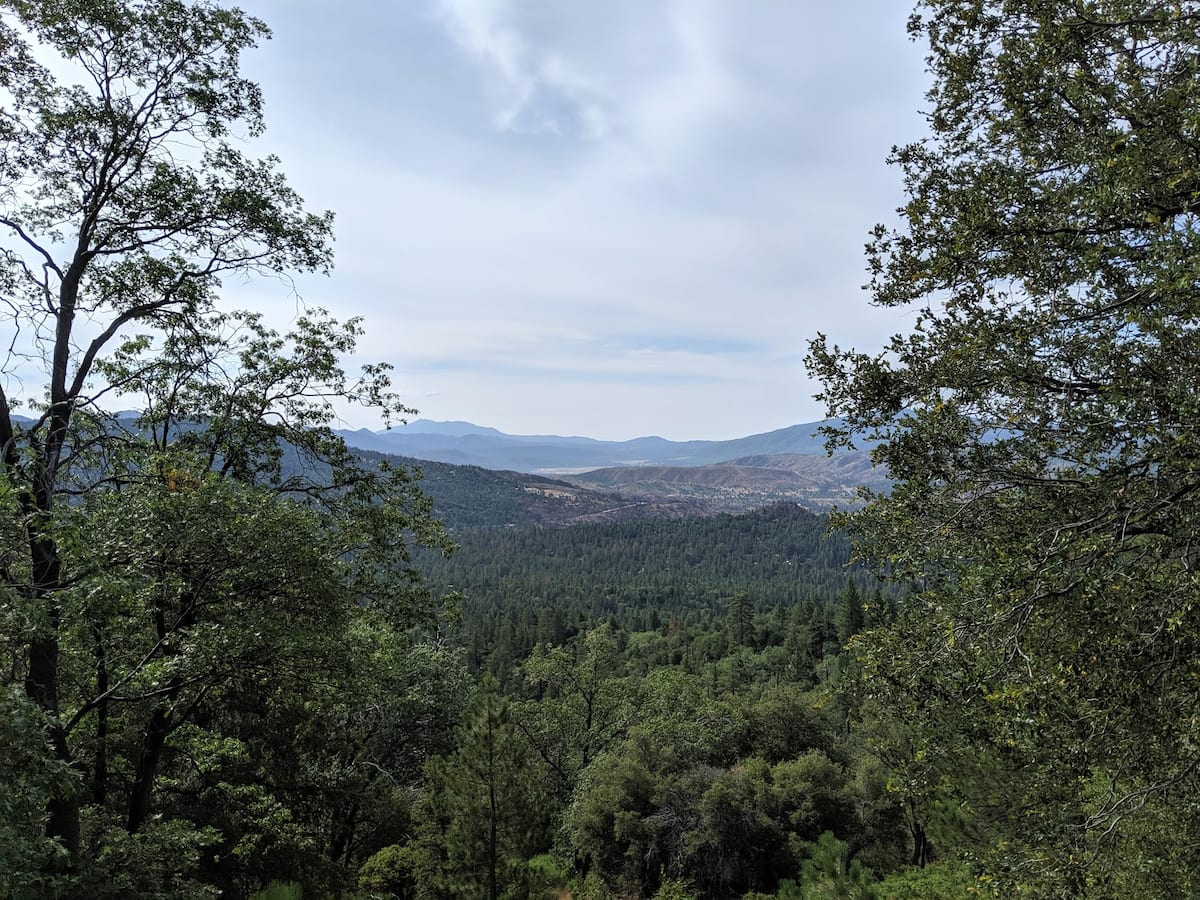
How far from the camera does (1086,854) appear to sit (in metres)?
4.33

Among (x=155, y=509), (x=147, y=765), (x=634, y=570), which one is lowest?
(x=634, y=570)

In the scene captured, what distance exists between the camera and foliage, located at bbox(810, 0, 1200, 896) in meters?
4.11

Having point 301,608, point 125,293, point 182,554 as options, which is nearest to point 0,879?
point 182,554

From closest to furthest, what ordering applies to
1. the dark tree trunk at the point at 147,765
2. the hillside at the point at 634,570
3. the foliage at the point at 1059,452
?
the foliage at the point at 1059,452, the dark tree trunk at the point at 147,765, the hillside at the point at 634,570

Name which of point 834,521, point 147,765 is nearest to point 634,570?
point 147,765

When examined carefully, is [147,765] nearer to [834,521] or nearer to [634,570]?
[834,521]

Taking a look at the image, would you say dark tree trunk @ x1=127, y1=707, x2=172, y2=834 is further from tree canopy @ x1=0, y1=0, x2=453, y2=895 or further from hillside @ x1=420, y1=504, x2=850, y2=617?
hillside @ x1=420, y1=504, x2=850, y2=617

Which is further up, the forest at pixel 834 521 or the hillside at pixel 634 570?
the forest at pixel 834 521

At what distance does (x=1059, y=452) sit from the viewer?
15.9 feet

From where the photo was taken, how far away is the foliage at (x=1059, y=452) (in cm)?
411

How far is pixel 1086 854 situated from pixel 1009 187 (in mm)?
5140

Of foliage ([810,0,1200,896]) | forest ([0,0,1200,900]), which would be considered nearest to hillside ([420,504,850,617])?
forest ([0,0,1200,900])

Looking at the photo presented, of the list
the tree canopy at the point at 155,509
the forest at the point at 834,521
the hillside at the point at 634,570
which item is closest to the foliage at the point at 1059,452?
the forest at the point at 834,521

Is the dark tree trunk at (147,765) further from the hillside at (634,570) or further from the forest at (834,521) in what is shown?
the hillside at (634,570)
